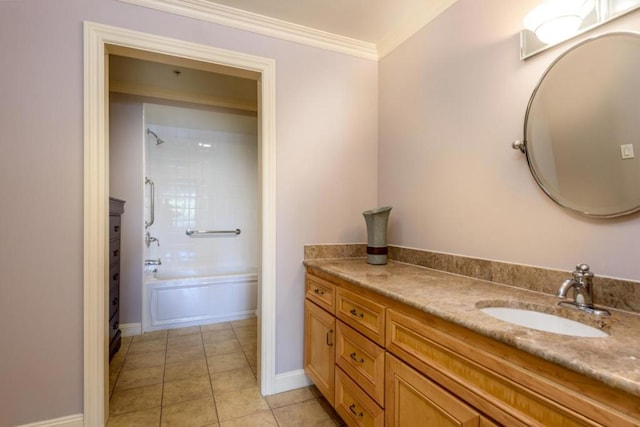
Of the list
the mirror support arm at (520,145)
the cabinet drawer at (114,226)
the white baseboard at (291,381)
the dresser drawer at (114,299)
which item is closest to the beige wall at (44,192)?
the cabinet drawer at (114,226)

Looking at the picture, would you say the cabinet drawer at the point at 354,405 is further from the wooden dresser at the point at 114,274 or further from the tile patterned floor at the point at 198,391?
the wooden dresser at the point at 114,274

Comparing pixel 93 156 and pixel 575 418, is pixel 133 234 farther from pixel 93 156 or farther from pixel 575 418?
pixel 575 418

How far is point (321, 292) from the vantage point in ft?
6.27

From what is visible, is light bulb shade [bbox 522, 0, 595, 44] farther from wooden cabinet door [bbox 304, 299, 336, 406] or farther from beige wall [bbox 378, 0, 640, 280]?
wooden cabinet door [bbox 304, 299, 336, 406]

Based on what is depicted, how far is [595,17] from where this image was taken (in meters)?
1.13

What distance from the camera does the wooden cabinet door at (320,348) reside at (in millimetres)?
1748

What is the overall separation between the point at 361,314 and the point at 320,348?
576mm

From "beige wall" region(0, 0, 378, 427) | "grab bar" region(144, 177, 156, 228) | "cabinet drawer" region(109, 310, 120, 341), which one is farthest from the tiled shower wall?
"beige wall" region(0, 0, 378, 427)

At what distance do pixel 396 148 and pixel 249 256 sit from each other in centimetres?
299

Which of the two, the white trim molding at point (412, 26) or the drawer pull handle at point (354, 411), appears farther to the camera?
the white trim molding at point (412, 26)

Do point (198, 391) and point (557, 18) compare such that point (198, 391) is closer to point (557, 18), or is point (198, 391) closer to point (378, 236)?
point (378, 236)

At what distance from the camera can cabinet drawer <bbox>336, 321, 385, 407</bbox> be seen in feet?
4.37

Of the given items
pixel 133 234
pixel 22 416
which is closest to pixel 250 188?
pixel 133 234

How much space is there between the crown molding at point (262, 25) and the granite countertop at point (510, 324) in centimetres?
160
